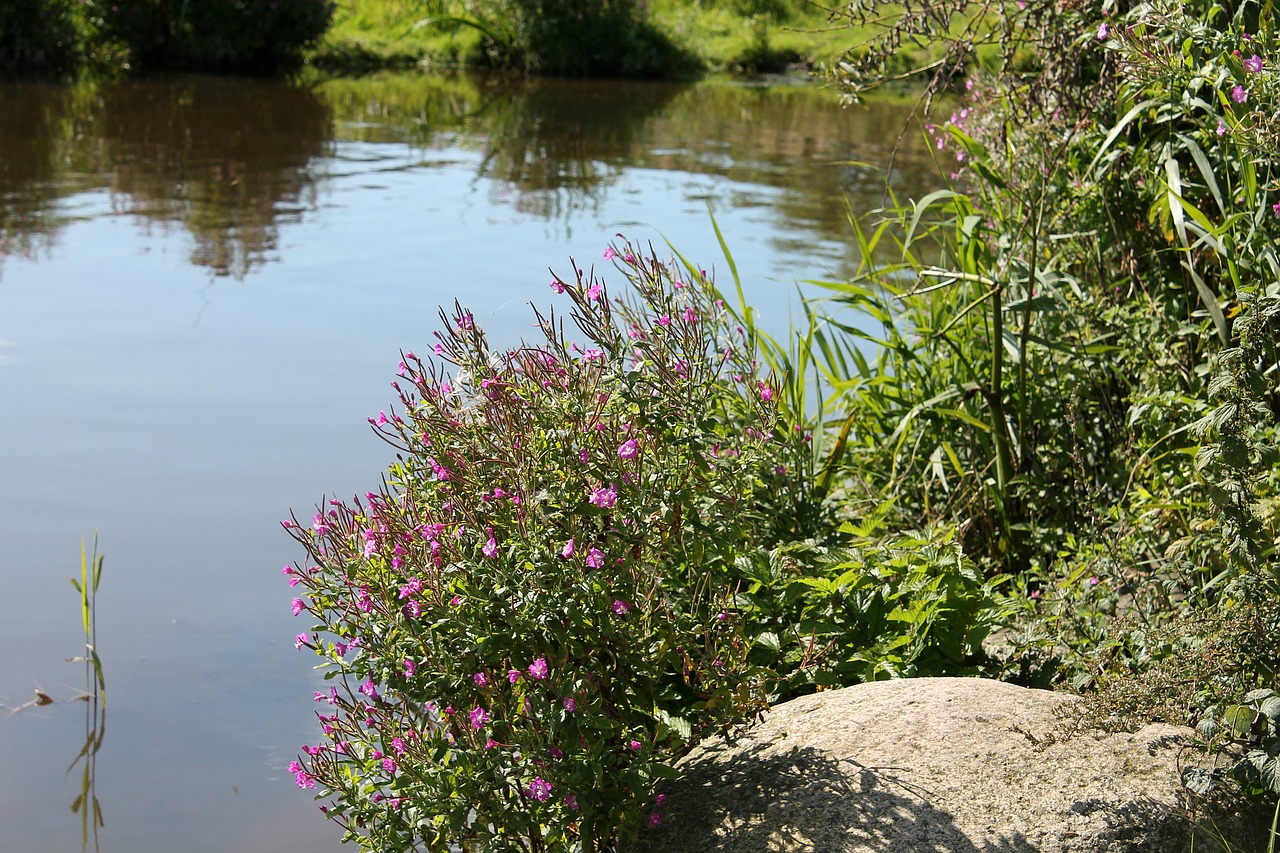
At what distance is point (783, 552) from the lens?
3193mm

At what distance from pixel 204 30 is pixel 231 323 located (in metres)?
13.3

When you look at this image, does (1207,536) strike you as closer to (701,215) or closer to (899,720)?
(899,720)

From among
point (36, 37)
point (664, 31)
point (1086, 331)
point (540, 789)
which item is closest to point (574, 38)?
point (664, 31)

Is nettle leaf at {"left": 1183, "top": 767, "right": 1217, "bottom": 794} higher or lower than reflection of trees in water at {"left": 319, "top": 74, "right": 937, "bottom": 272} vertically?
lower

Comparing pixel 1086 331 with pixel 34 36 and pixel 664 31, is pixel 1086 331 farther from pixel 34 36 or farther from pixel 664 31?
pixel 664 31

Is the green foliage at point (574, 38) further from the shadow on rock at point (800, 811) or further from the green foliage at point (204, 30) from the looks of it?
the shadow on rock at point (800, 811)

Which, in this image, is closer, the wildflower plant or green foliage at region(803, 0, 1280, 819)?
the wildflower plant

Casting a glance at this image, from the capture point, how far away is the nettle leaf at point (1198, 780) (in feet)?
8.05

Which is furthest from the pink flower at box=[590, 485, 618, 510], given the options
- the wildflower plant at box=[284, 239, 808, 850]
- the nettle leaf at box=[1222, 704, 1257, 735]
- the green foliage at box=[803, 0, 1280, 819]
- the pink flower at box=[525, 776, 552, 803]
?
the nettle leaf at box=[1222, 704, 1257, 735]

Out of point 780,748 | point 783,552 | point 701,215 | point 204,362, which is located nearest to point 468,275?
point 204,362

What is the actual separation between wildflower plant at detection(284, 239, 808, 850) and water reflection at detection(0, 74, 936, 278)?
417cm

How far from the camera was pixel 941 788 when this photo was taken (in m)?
2.48

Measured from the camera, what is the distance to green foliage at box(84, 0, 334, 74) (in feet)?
59.0

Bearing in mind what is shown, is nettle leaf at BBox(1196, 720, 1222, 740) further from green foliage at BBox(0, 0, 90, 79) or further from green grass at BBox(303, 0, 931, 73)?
green grass at BBox(303, 0, 931, 73)
